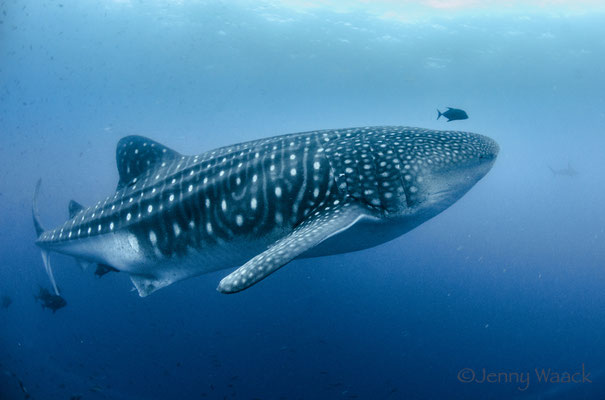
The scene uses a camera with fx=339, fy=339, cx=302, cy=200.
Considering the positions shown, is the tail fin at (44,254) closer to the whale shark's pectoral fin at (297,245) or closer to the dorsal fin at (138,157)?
the dorsal fin at (138,157)

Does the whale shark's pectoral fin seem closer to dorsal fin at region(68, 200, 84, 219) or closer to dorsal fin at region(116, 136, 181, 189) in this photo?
dorsal fin at region(116, 136, 181, 189)

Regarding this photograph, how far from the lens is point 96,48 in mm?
45062

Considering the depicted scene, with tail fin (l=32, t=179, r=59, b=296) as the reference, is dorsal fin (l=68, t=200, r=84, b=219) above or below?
above

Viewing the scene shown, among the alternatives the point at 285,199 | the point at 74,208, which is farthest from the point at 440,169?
the point at 74,208

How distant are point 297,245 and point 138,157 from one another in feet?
11.2

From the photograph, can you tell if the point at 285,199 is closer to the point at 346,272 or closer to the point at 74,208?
the point at 74,208

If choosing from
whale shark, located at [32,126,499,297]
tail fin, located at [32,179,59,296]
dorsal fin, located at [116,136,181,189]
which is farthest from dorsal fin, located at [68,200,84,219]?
whale shark, located at [32,126,499,297]

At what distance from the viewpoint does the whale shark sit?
3.41 metres

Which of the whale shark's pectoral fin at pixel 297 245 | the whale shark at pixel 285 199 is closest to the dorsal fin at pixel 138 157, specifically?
the whale shark at pixel 285 199

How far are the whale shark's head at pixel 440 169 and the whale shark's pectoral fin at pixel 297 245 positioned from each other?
660 mm

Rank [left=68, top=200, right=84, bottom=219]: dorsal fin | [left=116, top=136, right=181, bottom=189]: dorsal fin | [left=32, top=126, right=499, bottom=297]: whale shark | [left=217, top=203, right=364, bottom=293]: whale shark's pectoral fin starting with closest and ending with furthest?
[left=217, top=203, right=364, bottom=293]: whale shark's pectoral fin
[left=32, top=126, right=499, bottom=297]: whale shark
[left=116, top=136, right=181, bottom=189]: dorsal fin
[left=68, top=200, right=84, bottom=219]: dorsal fin

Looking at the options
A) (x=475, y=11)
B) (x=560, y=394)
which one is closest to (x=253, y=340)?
Answer: (x=560, y=394)

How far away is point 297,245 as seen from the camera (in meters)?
2.87

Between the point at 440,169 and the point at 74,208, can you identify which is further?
the point at 74,208
